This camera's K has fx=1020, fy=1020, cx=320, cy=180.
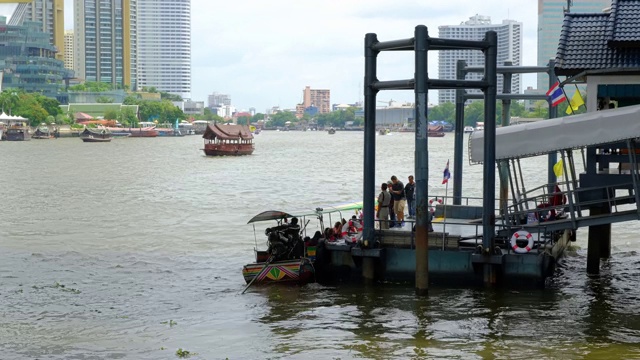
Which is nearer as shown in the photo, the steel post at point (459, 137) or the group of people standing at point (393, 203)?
the group of people standing at point (393, 203)

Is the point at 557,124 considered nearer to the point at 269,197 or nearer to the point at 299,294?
the point at 299,294

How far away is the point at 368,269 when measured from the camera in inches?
1043

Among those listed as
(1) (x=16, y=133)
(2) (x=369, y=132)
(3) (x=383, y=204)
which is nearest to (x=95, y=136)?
(1) (x=16, y=133)

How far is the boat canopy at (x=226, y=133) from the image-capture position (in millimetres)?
129250

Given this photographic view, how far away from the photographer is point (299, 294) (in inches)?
1048

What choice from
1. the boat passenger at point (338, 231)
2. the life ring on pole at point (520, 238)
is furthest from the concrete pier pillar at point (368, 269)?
the life ring on pole at point (520, 238)

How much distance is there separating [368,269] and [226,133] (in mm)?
106168

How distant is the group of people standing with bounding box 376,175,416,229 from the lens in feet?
95.0

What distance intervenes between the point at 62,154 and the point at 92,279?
101 metres

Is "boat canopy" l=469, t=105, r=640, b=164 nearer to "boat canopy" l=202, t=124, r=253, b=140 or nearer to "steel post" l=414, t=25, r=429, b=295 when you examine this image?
"steel post" l=414, t=25, r=429, b=295

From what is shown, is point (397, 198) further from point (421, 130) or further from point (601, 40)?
point (601, 40)

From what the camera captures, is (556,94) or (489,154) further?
(556,94)

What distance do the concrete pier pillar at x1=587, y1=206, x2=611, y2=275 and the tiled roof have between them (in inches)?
144

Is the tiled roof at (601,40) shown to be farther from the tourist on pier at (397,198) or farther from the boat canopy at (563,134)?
the tourist on pier at (397,198)
